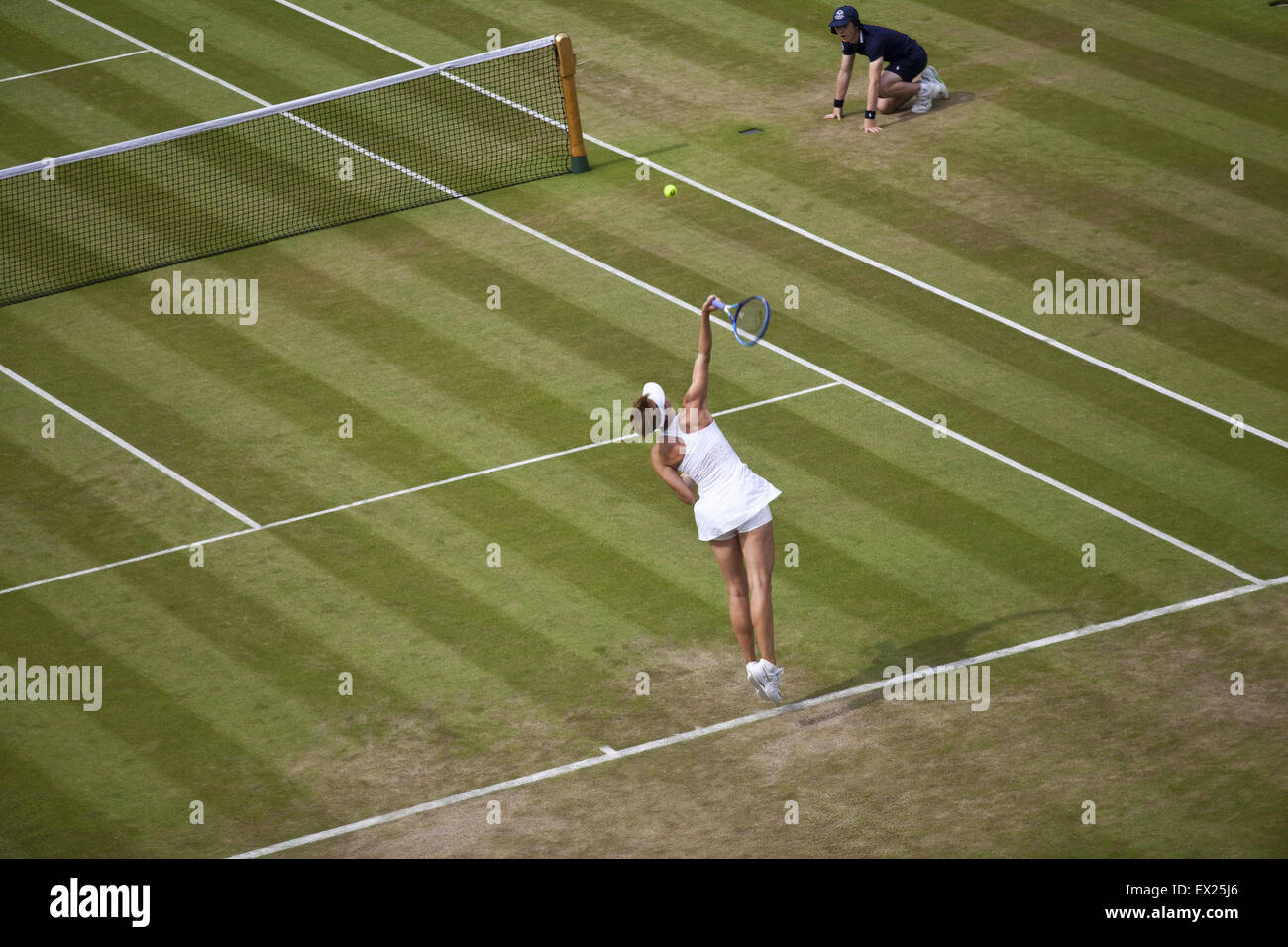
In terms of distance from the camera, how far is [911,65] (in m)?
23.3

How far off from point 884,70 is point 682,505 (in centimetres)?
959

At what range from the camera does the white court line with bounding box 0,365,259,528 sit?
16719 millimetres

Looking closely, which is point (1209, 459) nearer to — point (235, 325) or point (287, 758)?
Result: point (287, 758)

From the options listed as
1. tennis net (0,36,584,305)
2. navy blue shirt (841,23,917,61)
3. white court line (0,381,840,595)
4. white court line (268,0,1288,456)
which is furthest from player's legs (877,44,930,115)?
white court line (0,381,840,595)

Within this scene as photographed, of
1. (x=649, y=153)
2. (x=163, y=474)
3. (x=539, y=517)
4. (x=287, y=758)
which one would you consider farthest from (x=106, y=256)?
(x=287, y=758)

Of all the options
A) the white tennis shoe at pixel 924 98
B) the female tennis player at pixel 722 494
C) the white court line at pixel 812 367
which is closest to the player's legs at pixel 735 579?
the female tennis player at pixel 722 494

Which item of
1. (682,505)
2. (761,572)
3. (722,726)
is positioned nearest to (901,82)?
(682,505)

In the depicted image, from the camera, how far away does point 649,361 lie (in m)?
18.6

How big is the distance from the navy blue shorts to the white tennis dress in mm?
11717

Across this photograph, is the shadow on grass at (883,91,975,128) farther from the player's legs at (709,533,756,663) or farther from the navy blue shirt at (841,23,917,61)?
the player's legs at (709,533,756,663)

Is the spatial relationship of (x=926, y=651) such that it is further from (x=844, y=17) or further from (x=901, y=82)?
(x=901, y=82)

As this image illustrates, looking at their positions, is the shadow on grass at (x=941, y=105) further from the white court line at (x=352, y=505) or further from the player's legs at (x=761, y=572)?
the player's legs at (x=761, y=572)

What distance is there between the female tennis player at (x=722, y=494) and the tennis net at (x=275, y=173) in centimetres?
1022

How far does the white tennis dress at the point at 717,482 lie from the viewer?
42.3 ft
